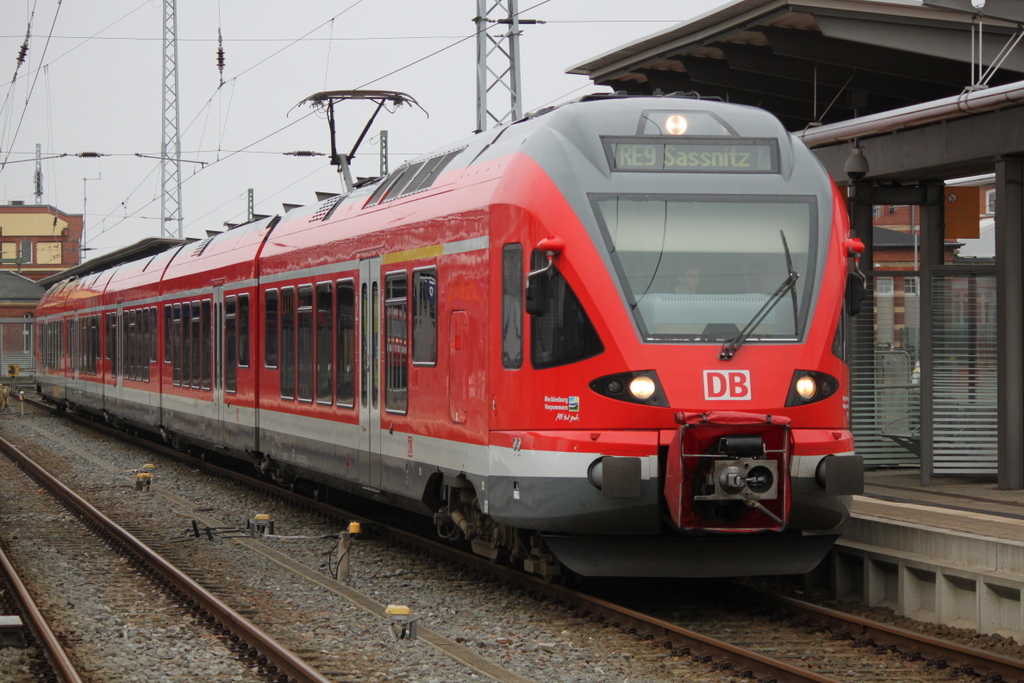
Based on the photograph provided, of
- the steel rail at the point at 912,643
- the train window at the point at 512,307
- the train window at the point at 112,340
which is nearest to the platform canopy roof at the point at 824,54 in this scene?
the train window at the point at 512,307

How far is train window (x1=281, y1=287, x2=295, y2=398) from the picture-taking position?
14.6 m

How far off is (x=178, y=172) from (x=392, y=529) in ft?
89.9

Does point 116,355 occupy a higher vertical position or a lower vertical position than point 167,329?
lower

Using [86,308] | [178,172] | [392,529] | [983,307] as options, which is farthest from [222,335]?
[178,172]

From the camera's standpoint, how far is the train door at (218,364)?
18.0 m

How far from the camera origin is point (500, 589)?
10383 mm

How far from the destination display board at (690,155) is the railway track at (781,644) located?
2.92 meters

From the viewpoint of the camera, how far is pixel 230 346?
17.5 m

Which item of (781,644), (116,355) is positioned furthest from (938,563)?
(116,355)

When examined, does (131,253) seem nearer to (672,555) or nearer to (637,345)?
(672,555)

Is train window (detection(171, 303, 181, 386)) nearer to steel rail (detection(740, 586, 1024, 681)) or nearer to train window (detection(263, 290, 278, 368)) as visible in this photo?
train window (detection(263, 290, 278, 368))

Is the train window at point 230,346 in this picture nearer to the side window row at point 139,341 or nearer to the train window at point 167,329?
the train window at point 167,329

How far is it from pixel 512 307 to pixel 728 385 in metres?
1.53

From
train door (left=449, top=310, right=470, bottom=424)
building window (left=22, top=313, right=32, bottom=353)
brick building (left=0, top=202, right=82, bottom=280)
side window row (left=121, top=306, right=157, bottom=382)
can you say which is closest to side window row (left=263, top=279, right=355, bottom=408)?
train door (left=449, top=310, right=470, bottom=424)
